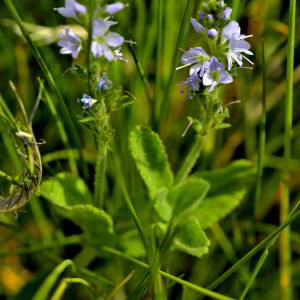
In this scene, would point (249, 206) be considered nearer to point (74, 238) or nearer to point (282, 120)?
point (282, 120)

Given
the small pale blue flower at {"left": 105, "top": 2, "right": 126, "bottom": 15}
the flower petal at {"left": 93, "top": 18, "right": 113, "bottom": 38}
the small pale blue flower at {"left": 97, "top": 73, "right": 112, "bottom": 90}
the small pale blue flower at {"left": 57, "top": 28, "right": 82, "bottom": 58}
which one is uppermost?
the small pale blue flower at {"left": 105, "top": 2, "right": 126, "bottom": 15}

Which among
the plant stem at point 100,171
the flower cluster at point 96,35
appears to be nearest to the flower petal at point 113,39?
the flower cluster at point 96,35

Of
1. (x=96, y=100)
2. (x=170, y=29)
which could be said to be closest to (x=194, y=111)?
(x=170, y=29)

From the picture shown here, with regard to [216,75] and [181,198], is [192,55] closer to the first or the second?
[216,75]

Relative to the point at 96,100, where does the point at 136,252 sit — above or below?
below

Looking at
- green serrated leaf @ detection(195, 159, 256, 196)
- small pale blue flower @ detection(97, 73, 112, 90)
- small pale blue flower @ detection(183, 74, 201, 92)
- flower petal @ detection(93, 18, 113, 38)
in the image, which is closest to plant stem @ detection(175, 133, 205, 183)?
Answer: green serrated leaf @ detection(195, 159, 256, 196)

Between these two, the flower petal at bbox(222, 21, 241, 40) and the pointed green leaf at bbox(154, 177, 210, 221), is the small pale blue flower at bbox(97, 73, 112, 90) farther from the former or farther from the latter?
the pointed green leaf at bbox(154, 177, 210, 221)

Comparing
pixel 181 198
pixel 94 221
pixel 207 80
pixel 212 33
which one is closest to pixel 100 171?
pixel 94 221
